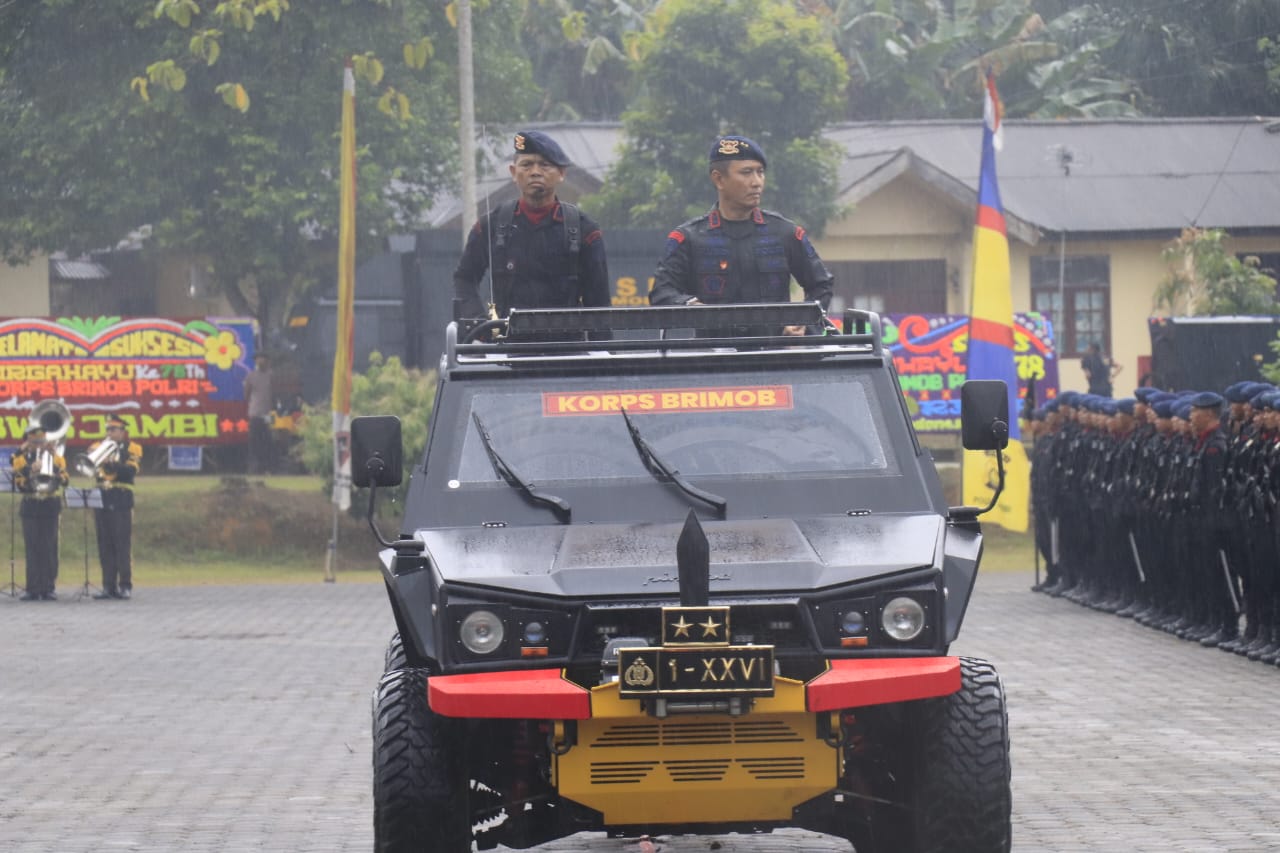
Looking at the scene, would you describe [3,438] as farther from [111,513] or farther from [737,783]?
[737,783]

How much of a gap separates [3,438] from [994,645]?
47.0ft

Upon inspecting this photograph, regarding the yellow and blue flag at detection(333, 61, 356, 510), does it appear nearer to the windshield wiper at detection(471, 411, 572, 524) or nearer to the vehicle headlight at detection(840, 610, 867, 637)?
the windshield wiper at detection(471, 411, 572, 524)

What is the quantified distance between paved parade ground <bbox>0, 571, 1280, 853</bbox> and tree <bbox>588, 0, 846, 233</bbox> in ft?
56.9

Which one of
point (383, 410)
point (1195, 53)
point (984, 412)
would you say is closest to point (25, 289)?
point (383, 410)

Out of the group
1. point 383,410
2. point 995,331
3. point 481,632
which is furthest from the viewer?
point 383,410

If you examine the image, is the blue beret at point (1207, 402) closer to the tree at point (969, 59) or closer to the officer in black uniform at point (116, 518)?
the officer in black uniform at point (116, 518)

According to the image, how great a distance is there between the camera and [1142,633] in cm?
1686

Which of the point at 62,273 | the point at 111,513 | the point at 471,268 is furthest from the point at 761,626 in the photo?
the point at 62,273

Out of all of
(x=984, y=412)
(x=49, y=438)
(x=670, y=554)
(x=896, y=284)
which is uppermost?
(x=896, y=284)

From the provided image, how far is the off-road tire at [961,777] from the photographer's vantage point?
6199 millimetres

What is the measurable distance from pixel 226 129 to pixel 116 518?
10.9 meters

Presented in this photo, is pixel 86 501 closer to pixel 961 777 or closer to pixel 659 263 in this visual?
pixel 659 263

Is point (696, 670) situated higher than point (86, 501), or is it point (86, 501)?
point (696, 670)

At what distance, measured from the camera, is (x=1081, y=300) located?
123 ft
